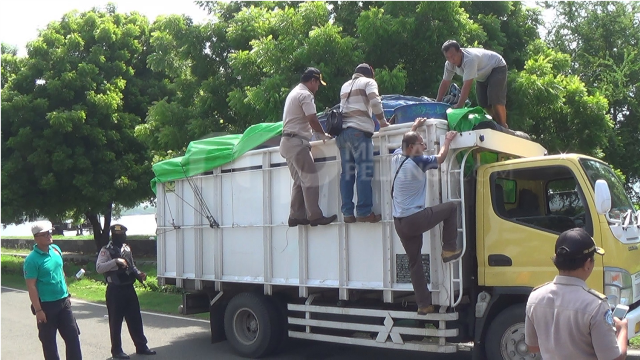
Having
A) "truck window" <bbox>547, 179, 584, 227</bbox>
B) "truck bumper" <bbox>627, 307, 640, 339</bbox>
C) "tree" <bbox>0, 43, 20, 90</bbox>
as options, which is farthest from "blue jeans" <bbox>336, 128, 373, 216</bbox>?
"tree" <bbox>0, 43, 20, 90</bbox>

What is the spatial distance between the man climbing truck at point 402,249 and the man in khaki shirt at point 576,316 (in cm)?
272

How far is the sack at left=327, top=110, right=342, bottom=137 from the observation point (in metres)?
7.14

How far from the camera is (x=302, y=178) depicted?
24.7 ft

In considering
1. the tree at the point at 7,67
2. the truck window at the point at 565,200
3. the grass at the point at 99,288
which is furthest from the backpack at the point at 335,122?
the tree at the point at 7,67

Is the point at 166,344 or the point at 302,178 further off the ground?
the point at 302,178

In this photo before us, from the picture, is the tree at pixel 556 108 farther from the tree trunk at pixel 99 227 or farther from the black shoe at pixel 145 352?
the tree trunk at pixel 99 227

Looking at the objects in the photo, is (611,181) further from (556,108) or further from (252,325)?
(252,325)

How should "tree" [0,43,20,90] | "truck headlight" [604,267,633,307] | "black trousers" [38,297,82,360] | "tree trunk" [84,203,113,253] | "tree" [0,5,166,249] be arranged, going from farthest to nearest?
"tree trunk" [84,203,113,253], "tree" [0,43,20,90], "tree" [0,5,166,249], "black trousers" [38,297,82,360], "truck headlight" [604,267,633,307]

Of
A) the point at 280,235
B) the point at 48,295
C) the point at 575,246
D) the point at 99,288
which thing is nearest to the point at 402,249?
the point at 280,235

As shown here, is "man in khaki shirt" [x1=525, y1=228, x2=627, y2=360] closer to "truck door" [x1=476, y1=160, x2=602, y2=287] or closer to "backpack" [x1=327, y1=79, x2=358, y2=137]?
"truck door" [x1=476, y1=160, x2=602, y2=287]

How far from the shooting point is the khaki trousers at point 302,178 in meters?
7.45

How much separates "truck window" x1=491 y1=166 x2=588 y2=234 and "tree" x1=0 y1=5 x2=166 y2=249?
16.4 meters

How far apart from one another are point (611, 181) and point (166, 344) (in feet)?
22.3

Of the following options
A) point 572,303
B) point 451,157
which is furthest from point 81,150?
point 572,303
